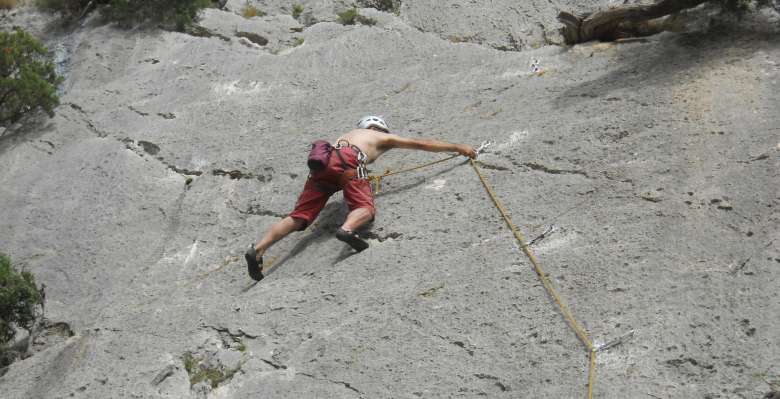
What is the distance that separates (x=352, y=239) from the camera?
632 centimetres

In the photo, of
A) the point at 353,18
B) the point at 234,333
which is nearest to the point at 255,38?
the point at 353,18

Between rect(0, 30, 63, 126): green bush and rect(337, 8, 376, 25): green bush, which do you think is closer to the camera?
rect(0, 30, 63, 126): green bush

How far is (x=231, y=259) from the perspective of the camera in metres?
7.02

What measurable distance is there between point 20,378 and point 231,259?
5.88 ft

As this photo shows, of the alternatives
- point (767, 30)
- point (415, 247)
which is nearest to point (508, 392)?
point (415, 247)

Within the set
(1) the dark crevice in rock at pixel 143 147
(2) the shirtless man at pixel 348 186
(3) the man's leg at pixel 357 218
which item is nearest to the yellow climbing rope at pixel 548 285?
(2) the shirtless man at pixel 348 186

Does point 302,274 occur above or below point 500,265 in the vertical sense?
below

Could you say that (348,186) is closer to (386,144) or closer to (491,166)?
(386,144)

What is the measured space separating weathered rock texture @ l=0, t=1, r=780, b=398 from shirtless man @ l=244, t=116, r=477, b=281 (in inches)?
6.8

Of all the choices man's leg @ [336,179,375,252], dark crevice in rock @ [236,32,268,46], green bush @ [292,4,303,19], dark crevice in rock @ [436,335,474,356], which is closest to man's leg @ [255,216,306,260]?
man's leg @ [336,179,375,252]

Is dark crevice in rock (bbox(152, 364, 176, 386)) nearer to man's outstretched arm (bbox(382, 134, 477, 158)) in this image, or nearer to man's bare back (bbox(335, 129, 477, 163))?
man's bare back (bbox(335, 129, 477, 163))

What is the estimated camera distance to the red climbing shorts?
6.72 meters

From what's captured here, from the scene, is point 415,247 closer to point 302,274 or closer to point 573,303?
point 302,274

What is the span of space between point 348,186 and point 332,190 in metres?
0.24
